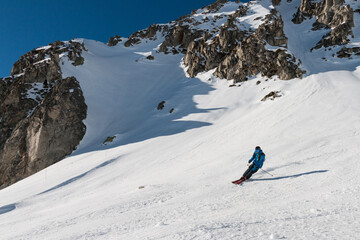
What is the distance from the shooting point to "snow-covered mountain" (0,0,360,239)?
22.4 feet

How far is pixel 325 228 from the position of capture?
199 inches

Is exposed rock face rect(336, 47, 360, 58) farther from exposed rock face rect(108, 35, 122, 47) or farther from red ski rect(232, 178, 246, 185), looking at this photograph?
exposed rock face rect(108, 35, 122, 47)

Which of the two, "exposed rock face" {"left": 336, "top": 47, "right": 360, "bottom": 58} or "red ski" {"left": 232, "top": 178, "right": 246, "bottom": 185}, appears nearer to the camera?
"red ski" {"left": 232, "top": 178, "right": 246, "bottom": 185}

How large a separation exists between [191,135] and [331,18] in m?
44.1

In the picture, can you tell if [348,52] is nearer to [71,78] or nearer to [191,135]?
[191,135]

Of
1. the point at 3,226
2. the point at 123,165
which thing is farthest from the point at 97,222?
the point at 123,165

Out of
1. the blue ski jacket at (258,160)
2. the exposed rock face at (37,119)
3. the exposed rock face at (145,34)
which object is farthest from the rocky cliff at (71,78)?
the blue ski jacket at (258,160)

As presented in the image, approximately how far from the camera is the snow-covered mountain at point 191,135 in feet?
22.4

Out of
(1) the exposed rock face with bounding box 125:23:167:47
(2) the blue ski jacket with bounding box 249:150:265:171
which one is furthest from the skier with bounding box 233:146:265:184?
(1) the exposed rock face with bounding box 125:23:167:47

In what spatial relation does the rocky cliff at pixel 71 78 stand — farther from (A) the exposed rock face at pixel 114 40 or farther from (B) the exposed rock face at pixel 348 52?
(A) the exposed rock face at pixel 114 40

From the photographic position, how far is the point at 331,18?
45.8 meters

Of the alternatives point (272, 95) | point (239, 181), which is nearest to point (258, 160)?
point (239, 181)

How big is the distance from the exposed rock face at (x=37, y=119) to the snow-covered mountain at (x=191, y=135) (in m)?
0.17

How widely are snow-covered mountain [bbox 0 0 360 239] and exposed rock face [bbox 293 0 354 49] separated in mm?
278
